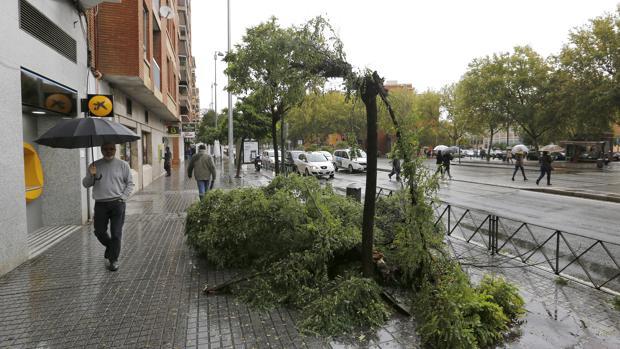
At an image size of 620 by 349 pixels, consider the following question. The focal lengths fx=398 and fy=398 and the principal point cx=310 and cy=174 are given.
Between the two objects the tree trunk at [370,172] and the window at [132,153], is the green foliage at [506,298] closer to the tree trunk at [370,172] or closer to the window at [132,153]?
the tree trunk at [370,172]

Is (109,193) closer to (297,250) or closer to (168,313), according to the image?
(168,313)

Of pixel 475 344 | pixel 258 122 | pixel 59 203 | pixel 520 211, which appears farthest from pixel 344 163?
pixel 475 344

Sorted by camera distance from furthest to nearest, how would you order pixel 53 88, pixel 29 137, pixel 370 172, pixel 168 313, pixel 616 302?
pixel 29 137
pixel 53 88
pixel 616 302
pixel 370 172
pixel 168 313

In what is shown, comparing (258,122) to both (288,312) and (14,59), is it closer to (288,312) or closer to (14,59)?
(14,59)

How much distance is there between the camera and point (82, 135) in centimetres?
501

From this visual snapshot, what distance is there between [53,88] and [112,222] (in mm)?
3289

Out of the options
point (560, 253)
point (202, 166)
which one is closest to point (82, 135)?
point (202, 166)

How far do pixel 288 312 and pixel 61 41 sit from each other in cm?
685

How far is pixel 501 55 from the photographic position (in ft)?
124

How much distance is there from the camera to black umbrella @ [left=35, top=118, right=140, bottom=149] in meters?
5.07

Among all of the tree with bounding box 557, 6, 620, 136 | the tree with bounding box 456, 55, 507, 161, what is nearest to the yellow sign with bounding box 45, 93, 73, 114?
the tree with bounding box 557, 6, 620, 136

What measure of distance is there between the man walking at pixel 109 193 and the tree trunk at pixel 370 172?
325 centimetres

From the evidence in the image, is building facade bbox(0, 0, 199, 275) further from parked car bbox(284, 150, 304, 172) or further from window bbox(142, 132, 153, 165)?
parked car bbox(284, 150, 304, 172)

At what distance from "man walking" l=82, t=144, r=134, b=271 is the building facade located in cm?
107
